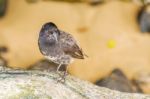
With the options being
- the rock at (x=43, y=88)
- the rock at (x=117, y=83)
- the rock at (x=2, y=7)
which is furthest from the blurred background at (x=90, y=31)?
the rock at (x=43, y=88)

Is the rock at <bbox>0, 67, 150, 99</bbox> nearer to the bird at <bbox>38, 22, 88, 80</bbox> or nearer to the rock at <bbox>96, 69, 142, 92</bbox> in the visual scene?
the bird at <bbox>38, 22, 88, 80</bbox>

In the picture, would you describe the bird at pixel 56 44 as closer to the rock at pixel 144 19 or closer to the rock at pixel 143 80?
the rock at pixel 143 80

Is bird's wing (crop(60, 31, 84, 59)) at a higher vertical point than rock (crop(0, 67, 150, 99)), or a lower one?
higher

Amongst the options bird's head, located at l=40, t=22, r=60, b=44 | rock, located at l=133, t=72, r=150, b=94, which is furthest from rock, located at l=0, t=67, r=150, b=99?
rock, located at l=133, t=72, r=150, b=94

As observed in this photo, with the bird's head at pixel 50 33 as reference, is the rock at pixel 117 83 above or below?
below

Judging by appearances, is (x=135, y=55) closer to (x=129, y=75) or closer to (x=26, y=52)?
(x=129, y=75)
